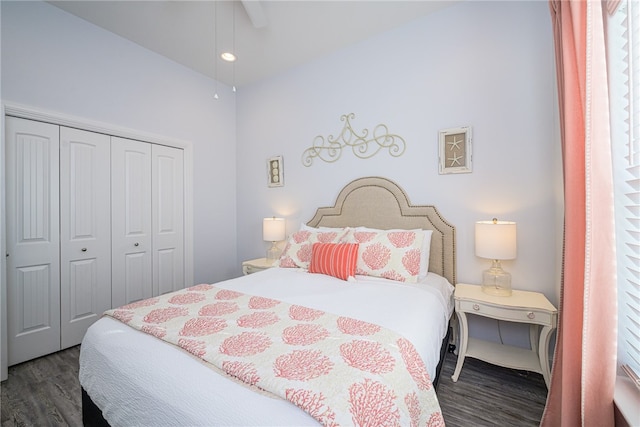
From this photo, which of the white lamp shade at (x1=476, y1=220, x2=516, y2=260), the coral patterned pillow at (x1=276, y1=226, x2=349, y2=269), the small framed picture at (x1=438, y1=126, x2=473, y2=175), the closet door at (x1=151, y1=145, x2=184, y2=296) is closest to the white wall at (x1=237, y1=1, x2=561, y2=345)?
the small framed picture at (x1=438, y1=126, x2=473, y2=175)

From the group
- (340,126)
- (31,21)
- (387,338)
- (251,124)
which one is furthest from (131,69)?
(387,338)

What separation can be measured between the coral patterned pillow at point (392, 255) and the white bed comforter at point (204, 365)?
5.2 inches

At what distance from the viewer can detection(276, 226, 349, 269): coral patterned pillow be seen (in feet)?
8.18

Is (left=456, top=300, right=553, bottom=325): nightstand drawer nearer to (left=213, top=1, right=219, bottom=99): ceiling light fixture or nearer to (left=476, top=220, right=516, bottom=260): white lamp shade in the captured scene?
(left=476, top=220, right=516, bottom=260): white lamp shade

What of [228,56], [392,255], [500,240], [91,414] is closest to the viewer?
[91,414]

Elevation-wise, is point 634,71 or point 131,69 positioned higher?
point 131,69

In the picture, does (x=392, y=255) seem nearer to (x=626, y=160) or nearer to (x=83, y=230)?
(x=626, y=160)

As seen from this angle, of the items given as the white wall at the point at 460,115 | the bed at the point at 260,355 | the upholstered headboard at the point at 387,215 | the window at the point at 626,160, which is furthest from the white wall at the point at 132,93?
the window at the point at 626,160

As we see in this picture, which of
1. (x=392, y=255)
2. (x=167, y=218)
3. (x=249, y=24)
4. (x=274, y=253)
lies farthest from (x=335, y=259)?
(x=249, y=24)

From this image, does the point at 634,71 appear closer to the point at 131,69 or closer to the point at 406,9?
the point at 406,9

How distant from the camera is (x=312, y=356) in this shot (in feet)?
3.32

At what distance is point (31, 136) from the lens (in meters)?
2.22

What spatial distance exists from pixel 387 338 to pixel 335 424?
1.54 ft

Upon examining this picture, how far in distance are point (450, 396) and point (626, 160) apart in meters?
1.60
